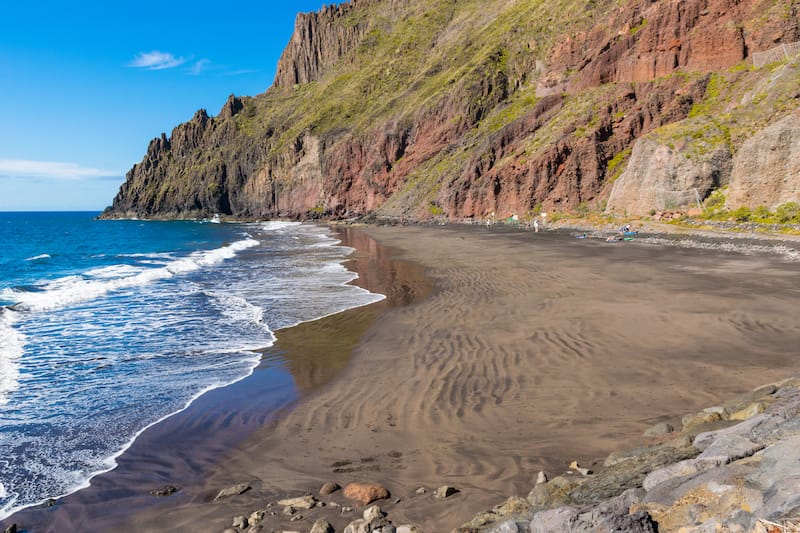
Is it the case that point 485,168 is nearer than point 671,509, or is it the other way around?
point 671,509

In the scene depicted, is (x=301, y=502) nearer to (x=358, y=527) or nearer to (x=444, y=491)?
(x=358, y=527)

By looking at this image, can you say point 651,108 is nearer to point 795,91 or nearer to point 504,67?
point 795,91

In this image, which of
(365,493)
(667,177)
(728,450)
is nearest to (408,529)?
(365,493)

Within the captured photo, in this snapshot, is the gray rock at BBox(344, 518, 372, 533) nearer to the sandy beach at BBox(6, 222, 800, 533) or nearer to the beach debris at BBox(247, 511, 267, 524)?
the sandy beach at BBox(6, 222, 800, 533)

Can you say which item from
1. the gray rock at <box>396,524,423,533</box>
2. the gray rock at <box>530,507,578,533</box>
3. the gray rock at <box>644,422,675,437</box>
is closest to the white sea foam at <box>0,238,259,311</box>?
the gray rock at <box>396,524,423,533</box>

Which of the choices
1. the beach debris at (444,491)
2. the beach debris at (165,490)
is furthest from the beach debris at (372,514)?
the beach debris at (165,490)

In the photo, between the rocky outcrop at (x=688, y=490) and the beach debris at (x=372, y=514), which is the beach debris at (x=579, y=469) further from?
the beach debris at (x=372, y=514)

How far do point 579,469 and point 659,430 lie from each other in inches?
61.3

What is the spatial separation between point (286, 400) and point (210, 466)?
246 cm

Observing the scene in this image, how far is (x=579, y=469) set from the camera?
5828 millimetres

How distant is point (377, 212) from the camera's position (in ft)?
296

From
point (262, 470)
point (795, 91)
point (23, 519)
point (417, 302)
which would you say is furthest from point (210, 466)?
point (795, 91)

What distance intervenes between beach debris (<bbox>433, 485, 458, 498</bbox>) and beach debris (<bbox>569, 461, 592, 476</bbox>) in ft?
4.69

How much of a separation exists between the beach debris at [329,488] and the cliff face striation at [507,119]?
34805 millimetres
